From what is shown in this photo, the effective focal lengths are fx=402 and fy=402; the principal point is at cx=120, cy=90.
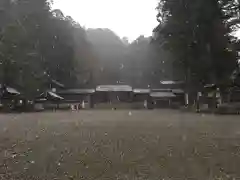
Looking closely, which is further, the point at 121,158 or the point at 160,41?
the point at 160,41

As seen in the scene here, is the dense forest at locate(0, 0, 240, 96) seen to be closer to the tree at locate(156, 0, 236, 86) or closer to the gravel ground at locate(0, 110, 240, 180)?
the tree at locate(156, 0, 236, 86)

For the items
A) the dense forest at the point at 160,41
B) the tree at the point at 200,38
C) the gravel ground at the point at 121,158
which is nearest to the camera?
the gravel ground at the point at 121,158

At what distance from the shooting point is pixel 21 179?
809 cm

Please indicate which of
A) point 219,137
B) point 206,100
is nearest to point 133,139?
point 219,137

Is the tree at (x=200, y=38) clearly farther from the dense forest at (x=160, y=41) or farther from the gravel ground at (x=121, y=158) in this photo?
the gravel ground at (x=121, y=158)

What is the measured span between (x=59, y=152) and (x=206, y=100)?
39.3 meters

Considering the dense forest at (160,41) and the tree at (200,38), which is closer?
the tree at (200,38)

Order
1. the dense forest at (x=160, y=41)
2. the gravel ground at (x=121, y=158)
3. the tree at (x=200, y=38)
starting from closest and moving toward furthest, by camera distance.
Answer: the gravel ground at (x=121, y=158), the tree at (x=200, y=38), the dense forest at (x=160, y=41)

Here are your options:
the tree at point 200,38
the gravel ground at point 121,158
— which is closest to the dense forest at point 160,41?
the tree at point 200,38

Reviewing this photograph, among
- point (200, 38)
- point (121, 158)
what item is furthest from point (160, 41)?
point (121, 158)

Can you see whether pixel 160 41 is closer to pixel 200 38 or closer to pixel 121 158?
pixel 200 38

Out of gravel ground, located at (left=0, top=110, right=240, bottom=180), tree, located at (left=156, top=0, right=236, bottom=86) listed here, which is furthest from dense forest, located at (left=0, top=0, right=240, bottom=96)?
gravel ground, located at (left=0, top=110, right=240, bottom=180)

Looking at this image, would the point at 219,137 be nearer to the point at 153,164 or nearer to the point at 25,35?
the point at 153,164

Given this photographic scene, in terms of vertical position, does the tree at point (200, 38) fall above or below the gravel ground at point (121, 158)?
above
